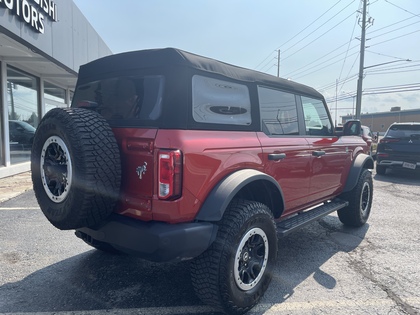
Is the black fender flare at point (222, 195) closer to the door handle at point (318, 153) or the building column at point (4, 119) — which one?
the door handle at point (318, 153)

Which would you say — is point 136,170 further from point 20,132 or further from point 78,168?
point 20,132

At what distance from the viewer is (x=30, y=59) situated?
373 inches

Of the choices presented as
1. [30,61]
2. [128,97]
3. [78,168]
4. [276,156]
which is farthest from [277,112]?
[30,61]

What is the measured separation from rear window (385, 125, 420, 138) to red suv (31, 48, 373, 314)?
26.6 ft

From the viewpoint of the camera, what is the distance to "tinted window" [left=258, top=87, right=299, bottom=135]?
3240 mm

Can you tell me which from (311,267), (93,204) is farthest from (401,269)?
(93,204)

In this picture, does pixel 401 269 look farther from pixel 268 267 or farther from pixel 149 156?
pixel 149 156

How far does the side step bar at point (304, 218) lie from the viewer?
3.21 metres

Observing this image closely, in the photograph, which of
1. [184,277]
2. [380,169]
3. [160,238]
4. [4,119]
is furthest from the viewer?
[380,169]

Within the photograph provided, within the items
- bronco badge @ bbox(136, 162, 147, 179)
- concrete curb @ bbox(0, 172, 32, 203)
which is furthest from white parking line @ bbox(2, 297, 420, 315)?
concrete curb @ bbox(0, 172, 32, 203)

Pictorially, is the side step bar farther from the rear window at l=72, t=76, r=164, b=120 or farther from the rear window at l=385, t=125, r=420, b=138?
the rear window at l=385, t=125, r=420, b=138

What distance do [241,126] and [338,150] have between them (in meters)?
2.05

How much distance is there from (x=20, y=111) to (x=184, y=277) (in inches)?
388

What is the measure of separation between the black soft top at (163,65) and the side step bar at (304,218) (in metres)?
1.49
